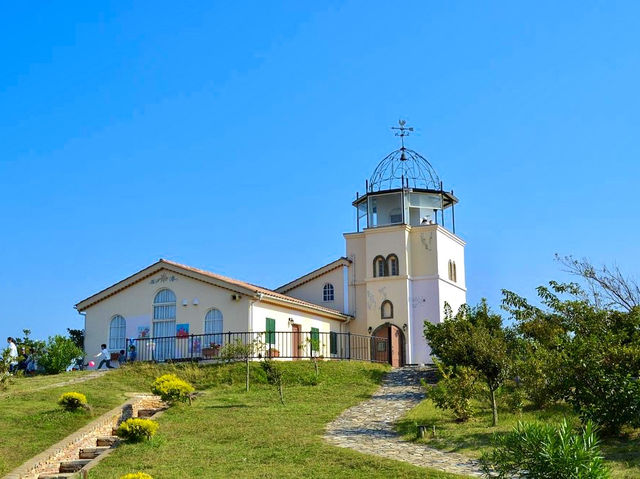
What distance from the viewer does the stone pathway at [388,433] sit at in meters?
15.9

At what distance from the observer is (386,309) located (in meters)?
39.2

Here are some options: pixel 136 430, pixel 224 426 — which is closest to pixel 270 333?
pixel 224 426

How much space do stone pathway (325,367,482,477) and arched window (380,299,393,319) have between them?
978cm

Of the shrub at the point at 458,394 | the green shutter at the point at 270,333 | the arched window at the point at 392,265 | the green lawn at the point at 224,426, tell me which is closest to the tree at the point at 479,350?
the shrub at the point at 458,394

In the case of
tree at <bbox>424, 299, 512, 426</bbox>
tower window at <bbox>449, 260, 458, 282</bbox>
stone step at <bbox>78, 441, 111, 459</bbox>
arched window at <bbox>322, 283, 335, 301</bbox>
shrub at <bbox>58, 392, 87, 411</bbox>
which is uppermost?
tower window at <bbox>449, 260, 458, 282</bbox>

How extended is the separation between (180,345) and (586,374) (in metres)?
19.2

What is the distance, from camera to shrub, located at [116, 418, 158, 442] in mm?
18047

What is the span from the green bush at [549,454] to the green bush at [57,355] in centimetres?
2403

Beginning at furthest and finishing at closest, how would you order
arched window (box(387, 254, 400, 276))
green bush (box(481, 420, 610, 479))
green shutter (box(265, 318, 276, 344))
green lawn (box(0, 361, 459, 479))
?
1. arched window (box(387, 254, 400, 276))
2. green shutter (box(265, 318, 276, 344))
3. green lawn (box(0, 361, 459, 479))
4. green bush (box(481, 420, 610, 479))

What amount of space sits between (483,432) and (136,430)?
8.24 metres

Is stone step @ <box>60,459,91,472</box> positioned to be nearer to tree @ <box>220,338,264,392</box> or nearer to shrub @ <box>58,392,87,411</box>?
shrub @ <box>58,392,87,411</box>

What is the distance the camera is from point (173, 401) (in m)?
23.2

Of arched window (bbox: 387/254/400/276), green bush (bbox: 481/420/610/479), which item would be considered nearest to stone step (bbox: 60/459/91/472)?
green bush (bbox: 481/420/610/479)

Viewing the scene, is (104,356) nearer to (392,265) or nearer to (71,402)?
(71,402)
